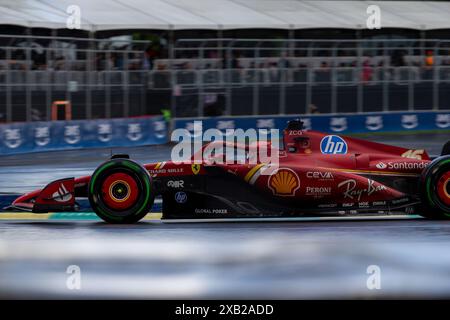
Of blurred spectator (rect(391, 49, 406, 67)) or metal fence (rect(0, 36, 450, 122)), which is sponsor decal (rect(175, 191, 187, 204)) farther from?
blurred spectator (rect(391, 49, 406, 67))

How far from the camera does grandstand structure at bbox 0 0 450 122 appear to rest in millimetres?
14734

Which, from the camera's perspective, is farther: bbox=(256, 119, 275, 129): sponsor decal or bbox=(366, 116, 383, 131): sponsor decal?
bbox=(366, 116, 383, 131): sponsor decal

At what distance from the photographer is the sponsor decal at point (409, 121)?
16703 millimetres

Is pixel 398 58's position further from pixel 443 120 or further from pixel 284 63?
pixel 284 63

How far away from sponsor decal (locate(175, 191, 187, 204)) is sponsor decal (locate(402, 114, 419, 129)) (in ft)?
30.4

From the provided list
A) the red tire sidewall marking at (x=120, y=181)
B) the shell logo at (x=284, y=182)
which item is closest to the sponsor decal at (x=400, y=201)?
the shell logo at (x=284, y=182)

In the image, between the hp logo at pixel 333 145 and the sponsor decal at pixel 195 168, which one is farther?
the hp logo at pixel 333 145

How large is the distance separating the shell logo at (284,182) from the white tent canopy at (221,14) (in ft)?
24.9

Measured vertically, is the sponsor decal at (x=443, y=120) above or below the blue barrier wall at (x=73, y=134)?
above

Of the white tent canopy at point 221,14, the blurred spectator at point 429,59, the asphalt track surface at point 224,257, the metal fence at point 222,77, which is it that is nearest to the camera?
the asphalt track surface at point 224,257

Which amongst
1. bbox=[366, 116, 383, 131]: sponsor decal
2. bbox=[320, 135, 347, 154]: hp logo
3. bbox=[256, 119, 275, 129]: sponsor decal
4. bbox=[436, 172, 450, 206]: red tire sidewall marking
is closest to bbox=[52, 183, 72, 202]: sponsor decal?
bbox=[320, 135, 347, 154]: hp logo

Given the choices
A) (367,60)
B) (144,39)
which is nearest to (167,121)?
(144,39)

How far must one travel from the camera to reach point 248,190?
8.13m

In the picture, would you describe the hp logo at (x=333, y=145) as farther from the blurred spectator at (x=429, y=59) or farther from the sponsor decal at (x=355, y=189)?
the blurred spectator at (x=429, y=59)
